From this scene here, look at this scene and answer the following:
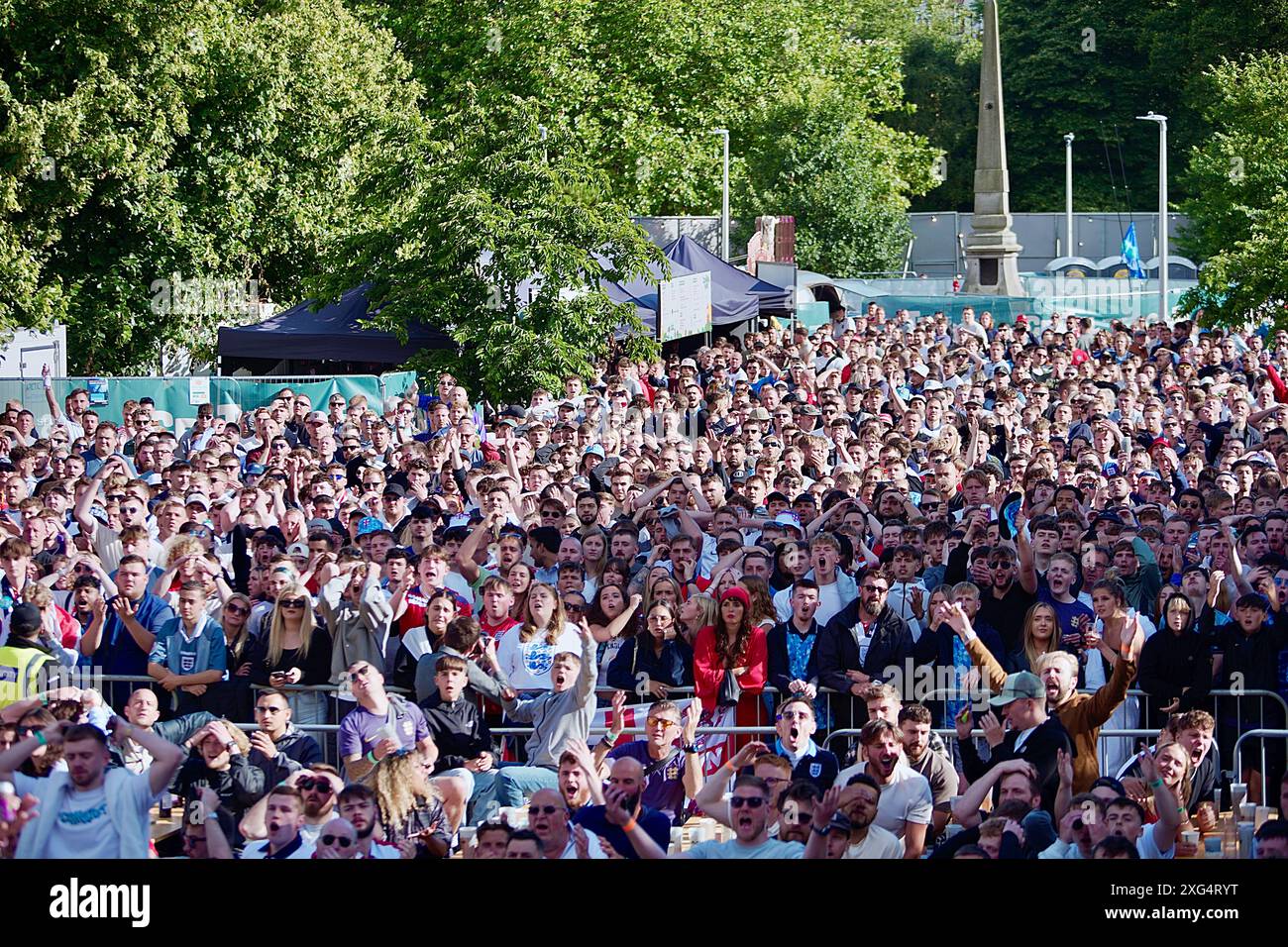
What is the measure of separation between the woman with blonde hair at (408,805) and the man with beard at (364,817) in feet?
0.30

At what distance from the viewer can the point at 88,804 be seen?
23.6 feet

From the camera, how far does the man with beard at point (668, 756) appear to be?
8.52 meters

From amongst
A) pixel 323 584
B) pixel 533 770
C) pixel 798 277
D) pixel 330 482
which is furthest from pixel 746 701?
pixel 798 277

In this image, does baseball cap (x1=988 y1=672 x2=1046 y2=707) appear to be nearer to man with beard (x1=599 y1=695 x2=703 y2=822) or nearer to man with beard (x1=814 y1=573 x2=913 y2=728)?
man with beard (x1=814 y1=573 x2=913 y2=728)

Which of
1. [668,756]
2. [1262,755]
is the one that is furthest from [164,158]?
[1262,755]

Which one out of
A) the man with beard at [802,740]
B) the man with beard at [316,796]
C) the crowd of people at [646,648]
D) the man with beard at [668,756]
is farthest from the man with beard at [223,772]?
the man with beard at [802,740]

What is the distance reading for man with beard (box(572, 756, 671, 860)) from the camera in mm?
7422

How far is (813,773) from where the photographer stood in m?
8.02

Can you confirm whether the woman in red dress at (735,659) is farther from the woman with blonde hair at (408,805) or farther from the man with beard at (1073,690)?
the woman with blonde hair at (408,805)

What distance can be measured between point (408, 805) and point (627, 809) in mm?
876

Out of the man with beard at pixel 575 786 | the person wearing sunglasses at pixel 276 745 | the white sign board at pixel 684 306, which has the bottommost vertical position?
the man with beard at pixel 575 786

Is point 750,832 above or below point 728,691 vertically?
below

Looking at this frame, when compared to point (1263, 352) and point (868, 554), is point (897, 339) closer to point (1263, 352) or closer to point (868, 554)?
point (1263, 352)

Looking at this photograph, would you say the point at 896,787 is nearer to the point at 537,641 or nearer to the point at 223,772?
the point at 537,641
